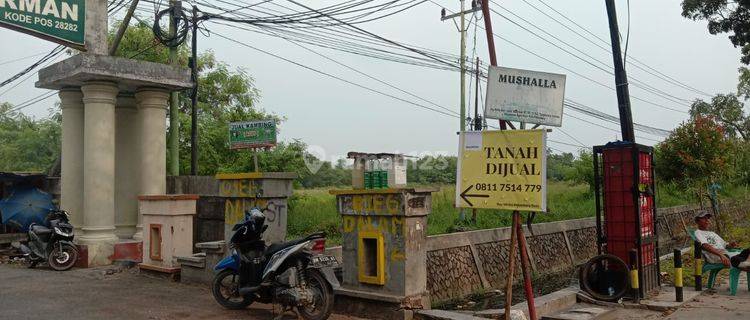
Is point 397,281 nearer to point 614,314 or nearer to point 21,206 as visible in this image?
point 614,314

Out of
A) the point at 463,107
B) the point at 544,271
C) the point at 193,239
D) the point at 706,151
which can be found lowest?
the point at 544,271

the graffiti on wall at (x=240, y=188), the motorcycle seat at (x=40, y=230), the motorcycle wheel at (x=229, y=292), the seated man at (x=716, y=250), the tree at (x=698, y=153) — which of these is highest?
the tree at (x=698, y=153)

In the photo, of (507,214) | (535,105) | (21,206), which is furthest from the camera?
(507,214)

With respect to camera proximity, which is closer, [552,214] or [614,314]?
[614,314]

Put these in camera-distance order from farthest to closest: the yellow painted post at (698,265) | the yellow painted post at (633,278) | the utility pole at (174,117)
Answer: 1. the utility pole at (174,117)
2. the yellow painted post at (698,265)
3. the yellow painted post at (633,278)

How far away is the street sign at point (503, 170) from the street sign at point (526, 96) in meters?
0.17

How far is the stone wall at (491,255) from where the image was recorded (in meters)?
8.93

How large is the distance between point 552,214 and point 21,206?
12.8m

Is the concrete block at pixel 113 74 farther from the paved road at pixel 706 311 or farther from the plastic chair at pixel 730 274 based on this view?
the plastic chair at pixel 730 274

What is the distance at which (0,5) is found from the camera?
926 cm

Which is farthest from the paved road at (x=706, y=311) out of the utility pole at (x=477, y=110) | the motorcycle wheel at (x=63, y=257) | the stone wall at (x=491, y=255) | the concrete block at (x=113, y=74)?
the utility pole at (x=477, y=110)

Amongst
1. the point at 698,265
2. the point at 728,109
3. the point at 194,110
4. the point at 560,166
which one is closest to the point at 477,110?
the point at 560,166

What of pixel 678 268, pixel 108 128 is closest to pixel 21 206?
pixel 108 128

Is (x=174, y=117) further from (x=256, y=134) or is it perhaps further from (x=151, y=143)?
(x=256, y=134)
